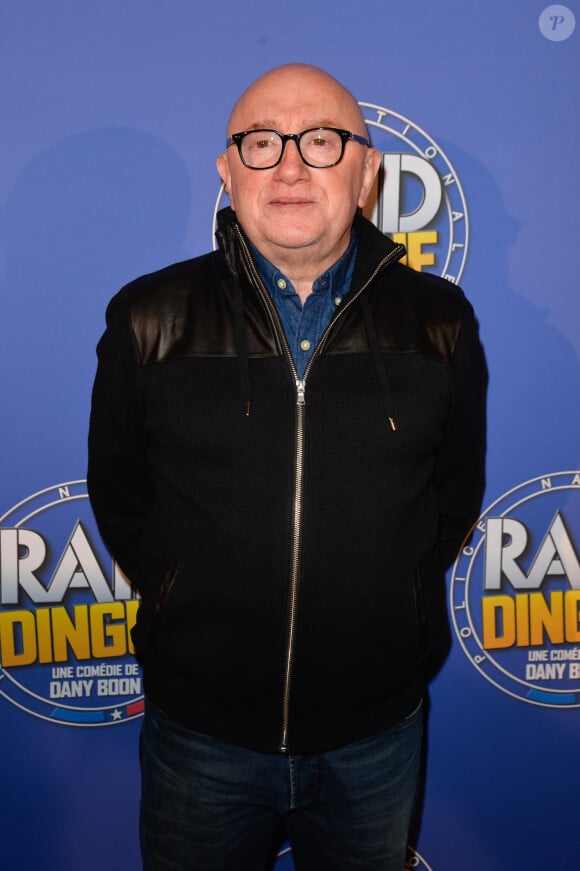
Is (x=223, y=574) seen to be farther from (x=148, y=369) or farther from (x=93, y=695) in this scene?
(x=93, y=695)

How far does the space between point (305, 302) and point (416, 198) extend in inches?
19.7

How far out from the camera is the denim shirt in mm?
1334

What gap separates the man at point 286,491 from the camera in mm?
1276

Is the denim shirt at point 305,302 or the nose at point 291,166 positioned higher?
the nose at point 291,166

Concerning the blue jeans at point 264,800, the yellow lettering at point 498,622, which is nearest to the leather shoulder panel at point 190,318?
the blue jeans at point 264,800

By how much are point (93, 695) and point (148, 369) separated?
0.86 meters

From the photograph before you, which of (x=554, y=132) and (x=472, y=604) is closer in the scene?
(x=554, y=132)

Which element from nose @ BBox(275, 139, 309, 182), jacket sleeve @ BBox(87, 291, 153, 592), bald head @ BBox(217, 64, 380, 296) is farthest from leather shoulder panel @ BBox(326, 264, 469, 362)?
jacket sleeve @ BBox(87, 291, 153, 592)

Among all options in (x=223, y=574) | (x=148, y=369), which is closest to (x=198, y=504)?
(x=223, y=574)

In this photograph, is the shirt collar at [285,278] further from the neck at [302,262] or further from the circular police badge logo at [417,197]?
the circular police badge logo at [417,197]


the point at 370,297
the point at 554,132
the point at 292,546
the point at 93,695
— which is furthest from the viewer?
the point at 93,695

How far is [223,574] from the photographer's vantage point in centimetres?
128

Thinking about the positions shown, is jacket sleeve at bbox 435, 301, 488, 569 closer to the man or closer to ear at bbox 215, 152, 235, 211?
the man

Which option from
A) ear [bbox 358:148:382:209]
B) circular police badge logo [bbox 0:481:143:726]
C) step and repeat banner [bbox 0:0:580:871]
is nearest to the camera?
ear [bbox 358:148:382:209]
